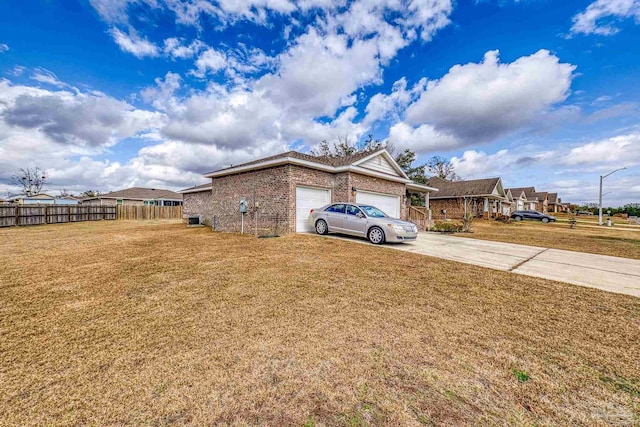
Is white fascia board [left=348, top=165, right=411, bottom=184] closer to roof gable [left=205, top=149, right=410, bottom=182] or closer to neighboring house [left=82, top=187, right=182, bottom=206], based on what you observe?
roof gable [left=205, top=149, right=410, bottom=182]

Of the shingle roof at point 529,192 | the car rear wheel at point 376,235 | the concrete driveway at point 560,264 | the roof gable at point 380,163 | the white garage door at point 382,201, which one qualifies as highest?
the shingle roof at point 529,192

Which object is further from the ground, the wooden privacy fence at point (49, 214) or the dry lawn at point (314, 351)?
the wooden privacy fence at point (49, 214)

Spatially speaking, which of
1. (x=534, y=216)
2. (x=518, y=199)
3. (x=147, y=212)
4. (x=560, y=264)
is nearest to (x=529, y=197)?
(x=518, y=199)

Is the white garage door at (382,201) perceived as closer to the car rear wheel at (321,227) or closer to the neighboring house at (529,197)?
the car rear wheel at (321,227)

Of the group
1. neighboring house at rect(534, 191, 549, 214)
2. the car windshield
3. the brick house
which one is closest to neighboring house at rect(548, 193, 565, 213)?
neighboring house at rect(534, 191, 549, 214)

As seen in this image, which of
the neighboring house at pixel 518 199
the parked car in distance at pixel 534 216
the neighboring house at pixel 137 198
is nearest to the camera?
the parked car in distance at pixel 534 216

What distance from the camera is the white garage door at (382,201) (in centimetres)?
1279

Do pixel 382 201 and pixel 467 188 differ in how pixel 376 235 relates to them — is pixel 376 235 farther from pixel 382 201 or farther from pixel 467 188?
pixel 467 188

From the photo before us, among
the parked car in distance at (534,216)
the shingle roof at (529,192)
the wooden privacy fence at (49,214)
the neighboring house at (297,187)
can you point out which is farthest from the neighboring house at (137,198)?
the shingle roof at (529,192)

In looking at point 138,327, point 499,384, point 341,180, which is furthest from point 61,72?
point 499,384

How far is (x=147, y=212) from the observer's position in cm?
2527

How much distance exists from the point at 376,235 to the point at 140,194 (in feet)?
131

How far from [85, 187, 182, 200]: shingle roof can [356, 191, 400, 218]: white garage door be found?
115 ft

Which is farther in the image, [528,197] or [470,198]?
[528,197]
